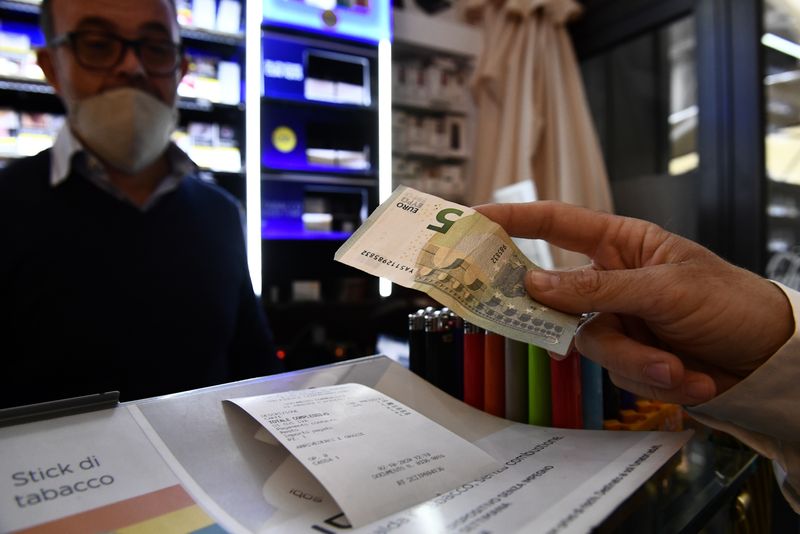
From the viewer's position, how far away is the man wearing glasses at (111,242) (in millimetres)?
1028

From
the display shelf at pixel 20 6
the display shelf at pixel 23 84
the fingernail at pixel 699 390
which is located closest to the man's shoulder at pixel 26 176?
the display shelf at pixel 23 84

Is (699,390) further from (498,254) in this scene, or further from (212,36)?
(212,36)

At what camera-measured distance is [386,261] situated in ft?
1.72

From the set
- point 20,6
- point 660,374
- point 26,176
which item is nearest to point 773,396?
point 660,374

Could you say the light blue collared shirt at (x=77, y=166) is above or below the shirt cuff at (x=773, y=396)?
above

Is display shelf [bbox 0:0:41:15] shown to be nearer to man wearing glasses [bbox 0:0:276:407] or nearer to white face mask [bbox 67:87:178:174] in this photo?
man wearing glasses [bbox 0:0:276:407]

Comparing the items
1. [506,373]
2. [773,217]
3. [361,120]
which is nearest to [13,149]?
[361,120]

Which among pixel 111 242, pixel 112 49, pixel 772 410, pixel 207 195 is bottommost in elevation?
Answer: pixel 772 410

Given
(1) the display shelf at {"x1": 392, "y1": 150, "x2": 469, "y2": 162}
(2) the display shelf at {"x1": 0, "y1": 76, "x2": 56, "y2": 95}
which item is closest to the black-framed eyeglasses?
(2) the display shelf at {"x1": 0, "y1": 76, "x2": 56, "y2": 95}

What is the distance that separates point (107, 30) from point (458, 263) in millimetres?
1032

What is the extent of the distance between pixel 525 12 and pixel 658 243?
2.25 meters

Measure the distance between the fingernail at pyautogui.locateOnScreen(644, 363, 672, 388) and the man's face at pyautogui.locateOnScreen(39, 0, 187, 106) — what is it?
3.90 feet

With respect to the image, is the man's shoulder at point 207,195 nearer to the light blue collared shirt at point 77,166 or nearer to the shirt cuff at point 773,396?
the light blue collared shirt at point 77,166

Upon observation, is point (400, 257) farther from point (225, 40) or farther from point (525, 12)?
point (525, 12)
